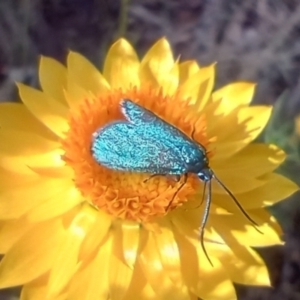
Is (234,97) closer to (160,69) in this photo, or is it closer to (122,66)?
(160,69)

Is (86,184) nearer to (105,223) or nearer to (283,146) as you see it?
(105,223)

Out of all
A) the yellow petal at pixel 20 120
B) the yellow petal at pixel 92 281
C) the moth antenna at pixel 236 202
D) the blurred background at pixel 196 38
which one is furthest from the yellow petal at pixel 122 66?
the blurred background at pixel 196 38

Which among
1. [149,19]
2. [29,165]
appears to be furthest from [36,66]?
[29,165]

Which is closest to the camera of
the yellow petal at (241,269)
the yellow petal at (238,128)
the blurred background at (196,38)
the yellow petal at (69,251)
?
the yellow petal at (69,251)

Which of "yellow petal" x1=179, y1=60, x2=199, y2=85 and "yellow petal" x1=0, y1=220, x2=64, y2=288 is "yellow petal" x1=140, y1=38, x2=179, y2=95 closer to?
"yellow petal" x1=179, y1=60, x2=199, y2=85

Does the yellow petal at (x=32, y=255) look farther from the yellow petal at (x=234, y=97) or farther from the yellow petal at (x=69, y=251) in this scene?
the yellow petal at (x=234, y=97)

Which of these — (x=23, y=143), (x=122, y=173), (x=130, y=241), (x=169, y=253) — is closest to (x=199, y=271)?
(x=169, y=253)
